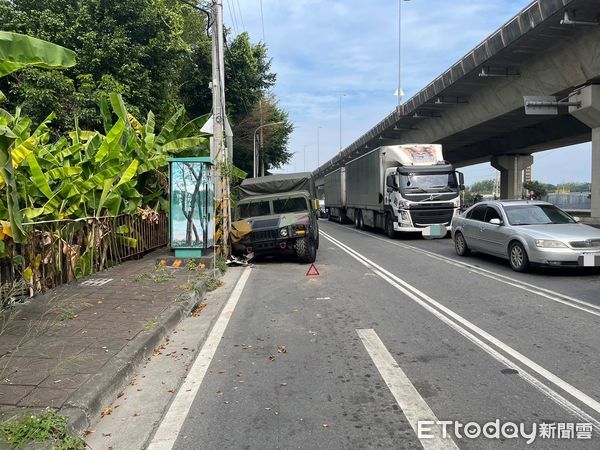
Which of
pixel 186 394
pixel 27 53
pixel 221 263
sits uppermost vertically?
pixel 27 53

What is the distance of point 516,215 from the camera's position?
11.4 m

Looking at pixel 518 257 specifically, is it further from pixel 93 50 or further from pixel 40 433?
pixel 93 50

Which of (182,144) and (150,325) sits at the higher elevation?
(182,144)

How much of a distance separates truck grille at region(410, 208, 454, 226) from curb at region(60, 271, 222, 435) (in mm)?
14108

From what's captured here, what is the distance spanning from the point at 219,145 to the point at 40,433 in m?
9.99

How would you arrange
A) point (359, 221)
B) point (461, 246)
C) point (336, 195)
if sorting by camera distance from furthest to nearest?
point (336, 195) < point (359, 221) < point (461, 246)

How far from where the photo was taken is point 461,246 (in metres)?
13.7

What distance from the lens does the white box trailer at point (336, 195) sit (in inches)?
1272

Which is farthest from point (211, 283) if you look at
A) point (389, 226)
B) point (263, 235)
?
point (389, 226)

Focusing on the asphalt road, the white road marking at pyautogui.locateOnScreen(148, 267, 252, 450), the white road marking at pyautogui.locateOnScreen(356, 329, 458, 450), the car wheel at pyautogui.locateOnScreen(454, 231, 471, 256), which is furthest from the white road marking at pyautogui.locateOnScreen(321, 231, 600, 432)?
the car wheel at pyautogui.locateOnScreen(454, 231, 471, 256)

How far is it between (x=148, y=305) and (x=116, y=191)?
4754mm

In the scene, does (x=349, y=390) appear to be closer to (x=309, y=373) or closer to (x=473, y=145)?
(x=309, y=373)

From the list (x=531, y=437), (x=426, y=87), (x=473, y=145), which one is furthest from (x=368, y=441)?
(x=473, y=145)

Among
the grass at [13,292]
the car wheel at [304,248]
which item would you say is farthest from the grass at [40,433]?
the car wheel at [304,248]
